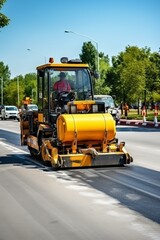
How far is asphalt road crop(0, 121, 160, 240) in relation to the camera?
5.82 m

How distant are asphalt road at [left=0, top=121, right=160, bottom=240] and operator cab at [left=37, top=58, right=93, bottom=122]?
5.34ft

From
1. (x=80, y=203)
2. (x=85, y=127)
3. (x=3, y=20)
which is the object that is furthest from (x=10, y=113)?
(x=80, y=203)

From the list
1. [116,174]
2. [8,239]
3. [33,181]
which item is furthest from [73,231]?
[116,174]

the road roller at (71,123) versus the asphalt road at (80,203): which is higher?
the road roller at (71,123)

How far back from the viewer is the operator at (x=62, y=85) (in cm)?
1236

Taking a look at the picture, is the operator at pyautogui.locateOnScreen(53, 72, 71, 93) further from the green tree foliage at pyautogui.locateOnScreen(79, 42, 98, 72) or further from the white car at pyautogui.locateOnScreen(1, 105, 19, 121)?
the green tree foliage at pyautogui.locateOnScreen(79, 42, 98, 72)

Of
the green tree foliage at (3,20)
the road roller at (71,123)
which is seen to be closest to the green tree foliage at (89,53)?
the green tree foliage at (3,20)

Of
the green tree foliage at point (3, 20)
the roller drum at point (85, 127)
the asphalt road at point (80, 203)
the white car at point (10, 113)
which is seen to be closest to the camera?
the asphalt road at point (80, 203)

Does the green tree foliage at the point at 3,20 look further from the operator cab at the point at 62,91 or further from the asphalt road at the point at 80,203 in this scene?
the asphalt road at the point at 80,203

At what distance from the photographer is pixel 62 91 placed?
12.4 m

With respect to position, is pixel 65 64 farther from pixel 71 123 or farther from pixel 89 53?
pixel 89 53

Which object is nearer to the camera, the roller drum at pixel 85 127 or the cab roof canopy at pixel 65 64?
the roller drum at pixel 85 127

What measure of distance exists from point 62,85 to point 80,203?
551 centimetres

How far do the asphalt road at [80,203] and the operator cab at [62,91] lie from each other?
1.63 m
